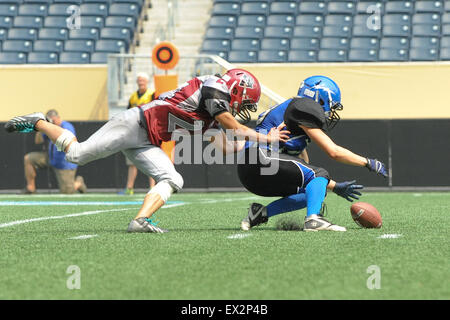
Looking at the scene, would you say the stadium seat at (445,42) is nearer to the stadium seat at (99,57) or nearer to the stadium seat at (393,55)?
the stadium seat at (393,55)

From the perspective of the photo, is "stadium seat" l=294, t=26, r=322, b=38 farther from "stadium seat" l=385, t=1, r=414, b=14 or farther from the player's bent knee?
the player's bent knee

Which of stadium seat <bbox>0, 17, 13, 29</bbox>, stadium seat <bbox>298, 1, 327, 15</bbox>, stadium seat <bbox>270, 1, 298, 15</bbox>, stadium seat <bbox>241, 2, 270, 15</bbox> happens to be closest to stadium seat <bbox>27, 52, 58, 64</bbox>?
stadium seat <bbox>0, 17, 13, 29</bbox>

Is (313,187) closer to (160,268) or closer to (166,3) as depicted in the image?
(160,268)

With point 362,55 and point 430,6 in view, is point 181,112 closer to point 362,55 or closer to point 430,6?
point 362,55

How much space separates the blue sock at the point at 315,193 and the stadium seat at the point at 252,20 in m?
12.2

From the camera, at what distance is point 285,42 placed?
703 inches

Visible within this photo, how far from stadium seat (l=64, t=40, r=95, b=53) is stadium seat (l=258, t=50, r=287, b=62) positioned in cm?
367

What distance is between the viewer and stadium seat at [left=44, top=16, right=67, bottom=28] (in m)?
19.2

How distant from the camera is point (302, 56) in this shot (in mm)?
17469

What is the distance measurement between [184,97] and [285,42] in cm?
1148

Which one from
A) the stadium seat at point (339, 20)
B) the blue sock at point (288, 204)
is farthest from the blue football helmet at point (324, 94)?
the stadium seat at point (339, 20)

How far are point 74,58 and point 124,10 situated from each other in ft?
6.54

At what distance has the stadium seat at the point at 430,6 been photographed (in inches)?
712
